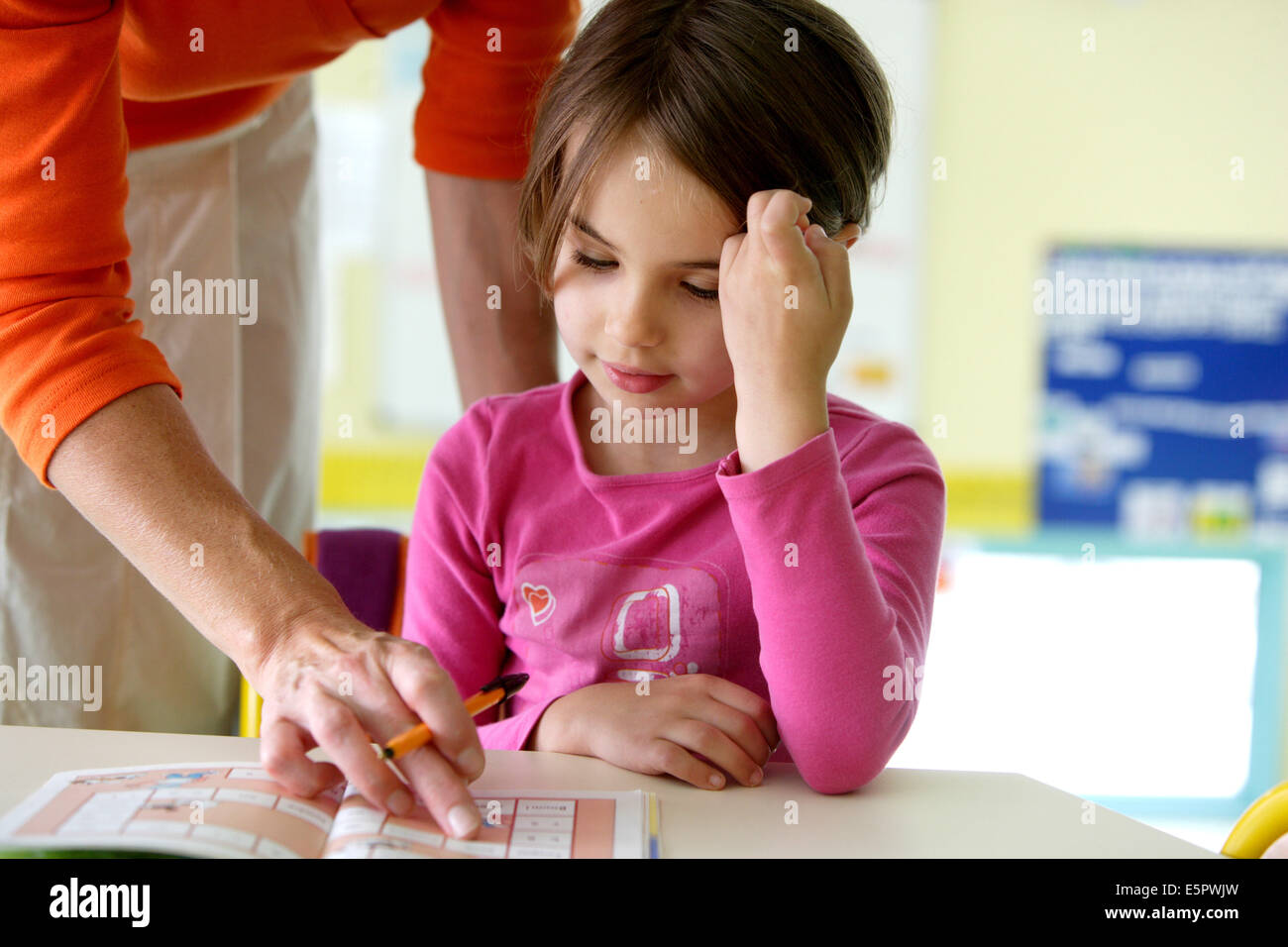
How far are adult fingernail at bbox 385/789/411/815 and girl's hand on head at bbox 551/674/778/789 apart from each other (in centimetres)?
18

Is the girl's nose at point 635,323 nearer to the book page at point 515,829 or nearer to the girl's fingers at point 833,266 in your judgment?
the girl's fingers at point 833,266

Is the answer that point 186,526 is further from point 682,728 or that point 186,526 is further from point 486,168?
point 486,168

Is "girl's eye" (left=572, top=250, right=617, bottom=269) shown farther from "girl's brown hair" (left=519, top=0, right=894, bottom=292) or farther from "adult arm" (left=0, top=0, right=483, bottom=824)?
"adult arm" (left=0, top=0, right=483, bottom=824)

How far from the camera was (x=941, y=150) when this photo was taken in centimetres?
346

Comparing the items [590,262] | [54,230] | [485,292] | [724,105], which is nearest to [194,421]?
[485,292]

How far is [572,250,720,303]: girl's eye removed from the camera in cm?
90

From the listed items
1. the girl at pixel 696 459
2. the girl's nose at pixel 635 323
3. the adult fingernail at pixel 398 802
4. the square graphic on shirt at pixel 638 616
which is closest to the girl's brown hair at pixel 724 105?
the girl at pixel 696 459

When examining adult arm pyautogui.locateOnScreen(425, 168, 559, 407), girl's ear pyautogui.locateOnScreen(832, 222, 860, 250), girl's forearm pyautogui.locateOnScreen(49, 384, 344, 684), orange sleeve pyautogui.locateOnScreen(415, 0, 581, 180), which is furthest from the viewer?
adult arm pyautogui.locateOnScreen(425, 168, 559, 407)

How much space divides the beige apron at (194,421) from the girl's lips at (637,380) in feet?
1.94

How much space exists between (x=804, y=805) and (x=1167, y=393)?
10.7ft

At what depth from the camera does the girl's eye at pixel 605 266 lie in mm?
904

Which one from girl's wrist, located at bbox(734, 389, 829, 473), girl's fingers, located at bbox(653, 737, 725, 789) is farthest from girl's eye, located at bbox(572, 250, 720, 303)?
girl's fingers, located at bbox(653, 737, 725, 789)

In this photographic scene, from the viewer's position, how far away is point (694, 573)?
0.97 metres
